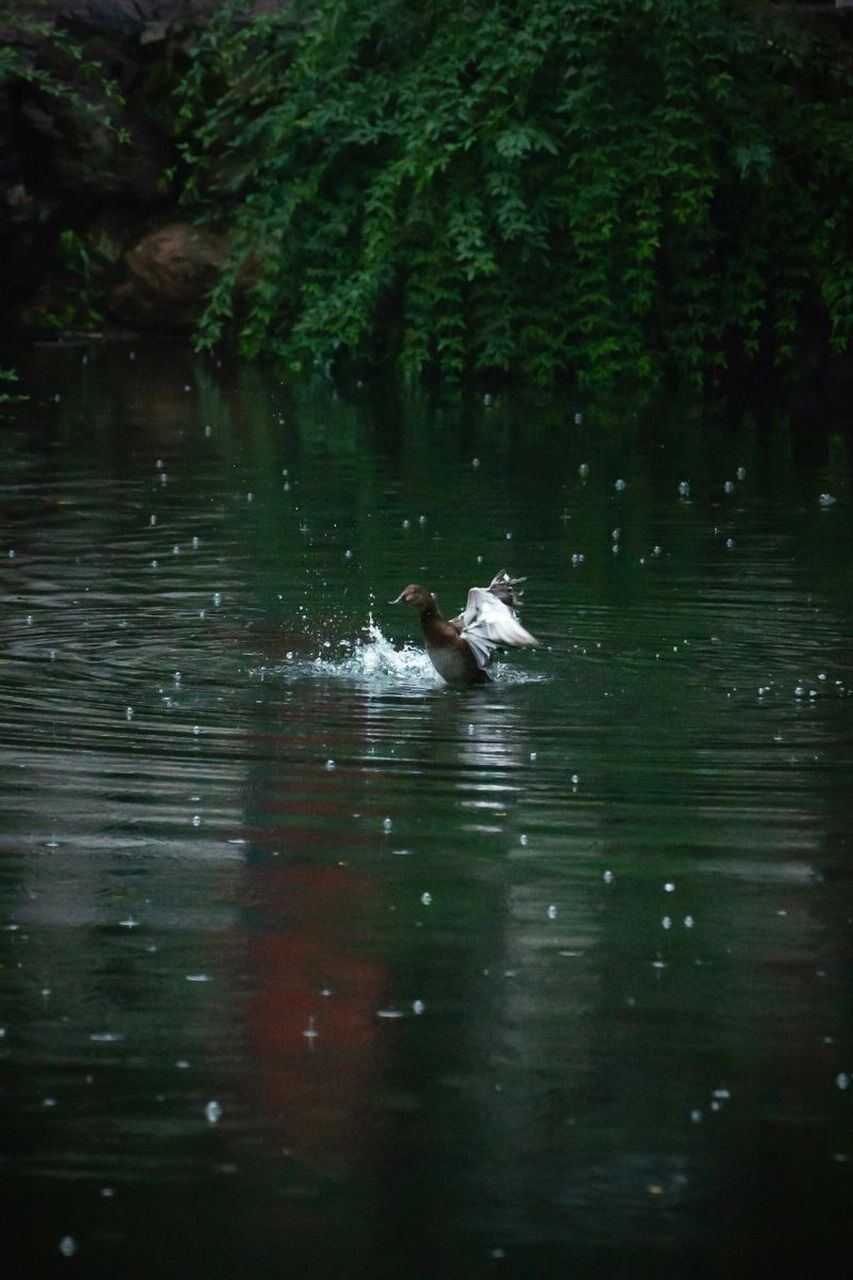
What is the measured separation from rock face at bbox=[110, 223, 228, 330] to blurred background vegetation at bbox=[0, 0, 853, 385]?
41.3 inches

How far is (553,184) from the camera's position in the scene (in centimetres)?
2781

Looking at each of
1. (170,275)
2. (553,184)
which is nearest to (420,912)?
(553,184)

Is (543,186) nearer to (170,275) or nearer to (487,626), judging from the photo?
(170,275)

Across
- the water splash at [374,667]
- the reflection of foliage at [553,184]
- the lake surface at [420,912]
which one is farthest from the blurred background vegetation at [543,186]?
the water splash at [374,667]

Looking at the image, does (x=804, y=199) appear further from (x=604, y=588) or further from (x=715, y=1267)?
(x=715, y=1267)

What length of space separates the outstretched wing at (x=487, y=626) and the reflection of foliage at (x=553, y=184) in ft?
50.9

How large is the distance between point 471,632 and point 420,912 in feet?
13.8

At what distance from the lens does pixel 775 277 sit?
1137 inches

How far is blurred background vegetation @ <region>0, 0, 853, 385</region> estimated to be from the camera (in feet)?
89.9

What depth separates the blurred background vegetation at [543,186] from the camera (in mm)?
27406

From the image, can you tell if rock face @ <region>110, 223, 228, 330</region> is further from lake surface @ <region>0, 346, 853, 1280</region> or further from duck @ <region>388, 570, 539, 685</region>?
duck @ <region>388, 570, 539, 685</region>

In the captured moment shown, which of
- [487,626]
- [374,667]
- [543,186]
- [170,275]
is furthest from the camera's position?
[170,275]

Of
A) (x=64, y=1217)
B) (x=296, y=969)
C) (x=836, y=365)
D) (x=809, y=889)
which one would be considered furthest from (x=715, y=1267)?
(x=836, y=365)

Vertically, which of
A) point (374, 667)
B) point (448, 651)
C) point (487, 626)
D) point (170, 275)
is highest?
point (170, 275)
